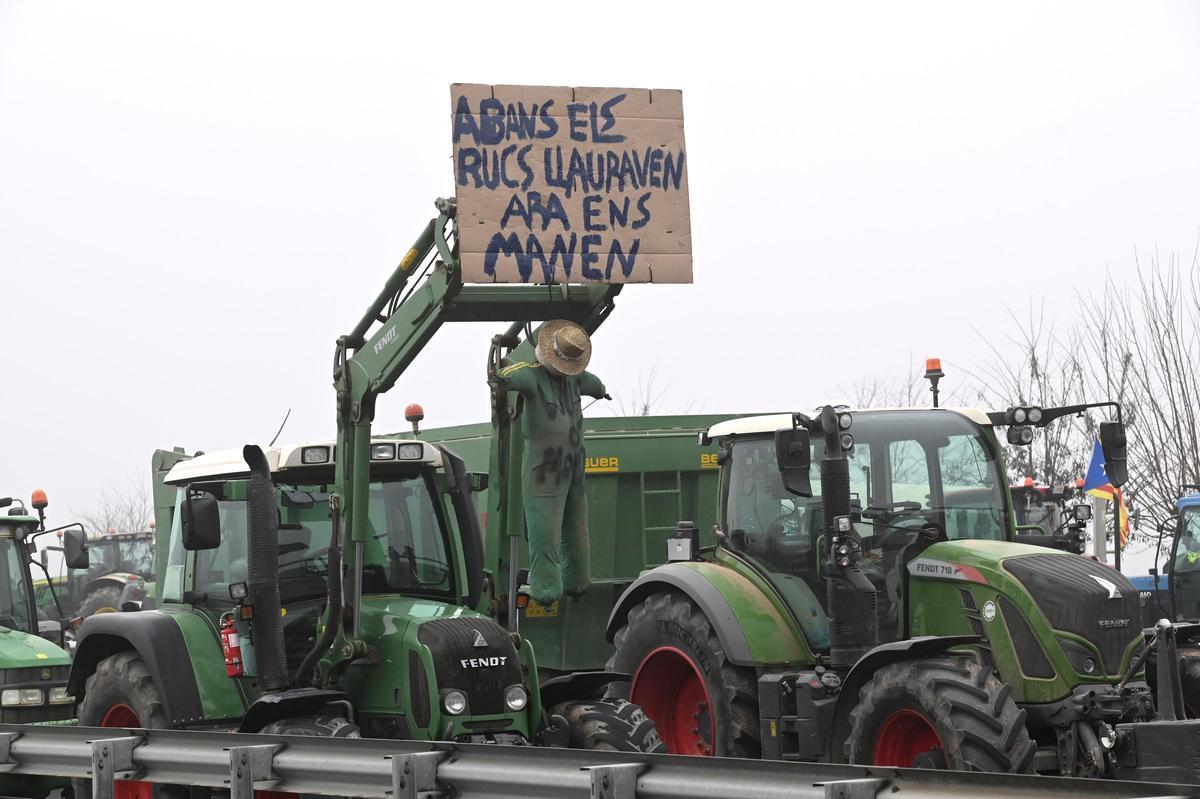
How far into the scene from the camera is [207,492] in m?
9.08

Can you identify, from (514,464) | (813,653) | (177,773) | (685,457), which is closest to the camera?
(177,773)

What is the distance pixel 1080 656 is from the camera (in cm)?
881

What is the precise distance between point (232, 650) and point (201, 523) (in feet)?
2.71

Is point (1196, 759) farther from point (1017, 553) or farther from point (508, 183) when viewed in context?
point (508, 183)

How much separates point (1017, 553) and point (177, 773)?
473 cm

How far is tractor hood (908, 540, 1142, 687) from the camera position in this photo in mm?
8828

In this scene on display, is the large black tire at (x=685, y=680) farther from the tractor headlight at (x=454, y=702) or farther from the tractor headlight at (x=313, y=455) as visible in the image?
the tractor headlight at (x=313, y=455)

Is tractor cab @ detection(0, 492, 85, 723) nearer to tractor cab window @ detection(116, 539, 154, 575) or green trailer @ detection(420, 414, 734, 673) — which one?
green trailer @ detection(420, 414, 734, 673)

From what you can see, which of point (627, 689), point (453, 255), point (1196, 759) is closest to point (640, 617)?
point (627, 689)

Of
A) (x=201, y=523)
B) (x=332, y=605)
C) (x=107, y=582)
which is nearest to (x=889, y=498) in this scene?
(x=332, y=605)

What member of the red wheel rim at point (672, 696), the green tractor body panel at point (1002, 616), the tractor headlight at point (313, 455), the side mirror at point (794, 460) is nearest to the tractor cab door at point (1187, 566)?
the green tractor body panel at point (1002, 616)

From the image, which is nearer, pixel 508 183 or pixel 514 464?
pixel 508 183

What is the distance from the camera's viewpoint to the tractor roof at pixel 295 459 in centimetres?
896

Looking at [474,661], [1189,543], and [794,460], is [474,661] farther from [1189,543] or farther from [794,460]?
[1189,543]
